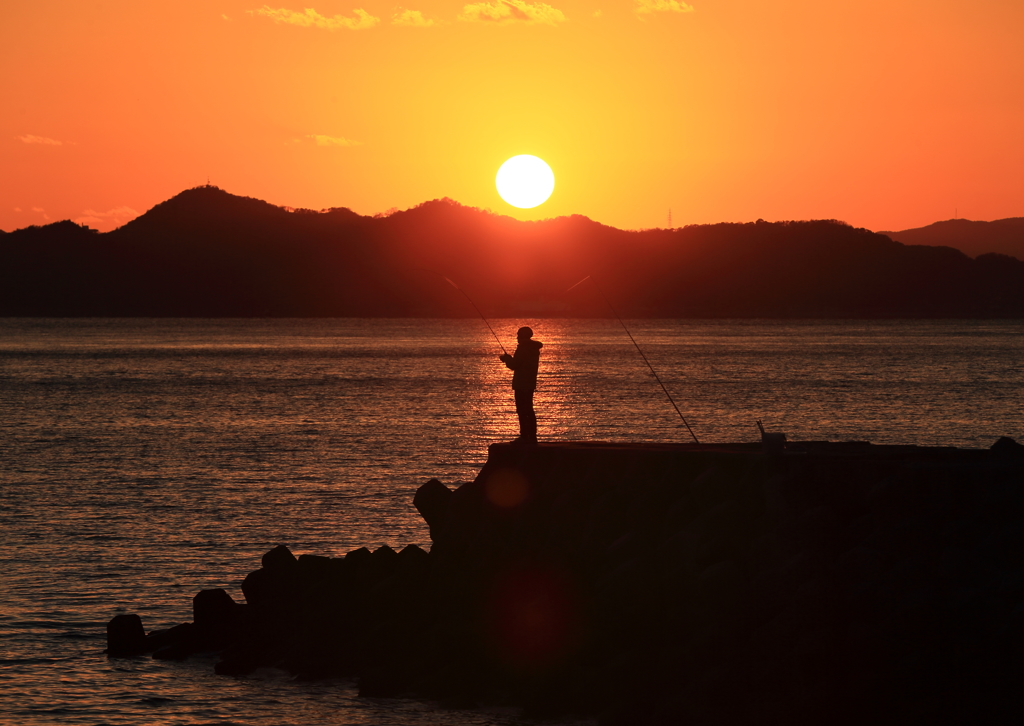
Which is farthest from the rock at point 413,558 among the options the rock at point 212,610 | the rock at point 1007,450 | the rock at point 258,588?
the rock at point 1007,450

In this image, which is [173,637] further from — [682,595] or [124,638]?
[682,595]

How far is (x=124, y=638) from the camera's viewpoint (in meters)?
13.2

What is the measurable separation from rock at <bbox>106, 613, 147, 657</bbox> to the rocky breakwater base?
0.11ft

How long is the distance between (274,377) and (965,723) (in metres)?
69.9

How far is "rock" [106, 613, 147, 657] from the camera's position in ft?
43.3

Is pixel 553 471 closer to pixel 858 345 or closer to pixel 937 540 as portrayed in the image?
pixel 937 540

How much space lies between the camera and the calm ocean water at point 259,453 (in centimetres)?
1223

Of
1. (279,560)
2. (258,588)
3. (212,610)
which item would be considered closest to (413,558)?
(279,560)

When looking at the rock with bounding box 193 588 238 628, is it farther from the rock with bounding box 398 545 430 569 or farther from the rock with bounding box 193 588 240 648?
the rock with bounding box 398 545 430 569

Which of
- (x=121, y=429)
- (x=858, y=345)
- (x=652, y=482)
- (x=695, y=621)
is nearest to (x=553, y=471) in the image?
(x=652, y=482)

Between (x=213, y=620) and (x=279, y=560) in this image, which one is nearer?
(x=213, y=620)

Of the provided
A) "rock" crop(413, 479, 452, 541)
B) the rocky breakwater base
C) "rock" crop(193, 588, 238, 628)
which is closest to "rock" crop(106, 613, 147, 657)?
the rocky breakwater base

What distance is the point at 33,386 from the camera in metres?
67.9

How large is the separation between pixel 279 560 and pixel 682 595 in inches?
220
